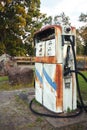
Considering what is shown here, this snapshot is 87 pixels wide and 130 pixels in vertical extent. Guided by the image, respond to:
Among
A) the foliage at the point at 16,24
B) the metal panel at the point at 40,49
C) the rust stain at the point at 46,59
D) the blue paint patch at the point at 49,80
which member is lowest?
the blue paint patch at the point at 49,80

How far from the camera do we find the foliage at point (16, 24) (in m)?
20.1

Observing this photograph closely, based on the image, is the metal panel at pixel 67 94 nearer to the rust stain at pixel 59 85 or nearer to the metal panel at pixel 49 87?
the rust stain at pixel 59 85

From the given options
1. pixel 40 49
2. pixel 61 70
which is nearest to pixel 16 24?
pixel 40 49

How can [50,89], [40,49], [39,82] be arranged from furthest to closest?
[39,82] → [40,49] → [50,89]

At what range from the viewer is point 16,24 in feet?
66.0

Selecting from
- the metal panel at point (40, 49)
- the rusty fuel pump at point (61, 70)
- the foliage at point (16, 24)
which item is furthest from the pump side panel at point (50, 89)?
the foliage at point (16, 24)

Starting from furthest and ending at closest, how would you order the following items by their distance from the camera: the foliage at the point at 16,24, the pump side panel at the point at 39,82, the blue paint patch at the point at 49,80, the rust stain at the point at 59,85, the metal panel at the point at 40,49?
the foliage at the point at 16,24 < the pump side panel at the point at 39,82 < the metal panel at the point at 40,49 < the blue paint patch at the point at 49,80 < the rust stain at the point at 59,85

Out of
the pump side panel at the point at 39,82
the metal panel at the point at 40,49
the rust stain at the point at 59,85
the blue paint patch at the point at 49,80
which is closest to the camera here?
the rust stain at the point at 59,85

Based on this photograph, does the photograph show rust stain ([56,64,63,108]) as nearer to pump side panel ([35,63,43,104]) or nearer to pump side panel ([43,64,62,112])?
pump side panel ([43,64,62,112])

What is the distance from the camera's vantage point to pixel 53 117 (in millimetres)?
4086

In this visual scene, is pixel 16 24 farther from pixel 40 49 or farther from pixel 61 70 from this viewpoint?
pixel 61 70

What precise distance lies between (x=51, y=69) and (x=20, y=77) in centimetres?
364

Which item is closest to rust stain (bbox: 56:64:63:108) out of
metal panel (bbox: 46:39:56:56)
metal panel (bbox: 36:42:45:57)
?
metal panel (bbox: 46:39:56:56)

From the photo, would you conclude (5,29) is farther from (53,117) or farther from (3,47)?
(53,117)
